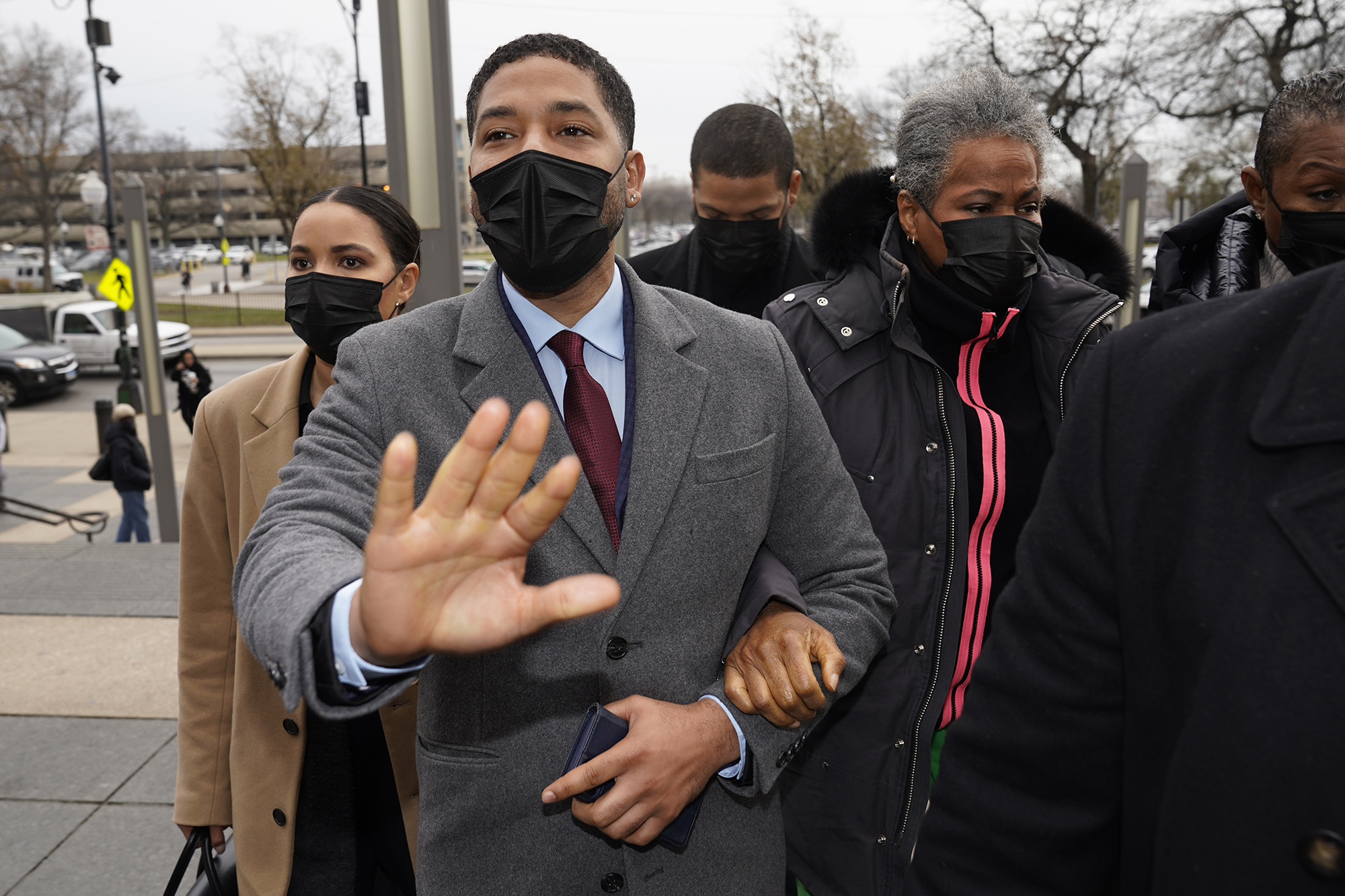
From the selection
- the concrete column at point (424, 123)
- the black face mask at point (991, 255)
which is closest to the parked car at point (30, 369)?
the concrete column at point (424, 123)

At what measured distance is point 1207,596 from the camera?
975 mm

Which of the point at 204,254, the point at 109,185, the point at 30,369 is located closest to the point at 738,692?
the point at 30,369

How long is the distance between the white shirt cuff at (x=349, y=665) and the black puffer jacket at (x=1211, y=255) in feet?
7.38

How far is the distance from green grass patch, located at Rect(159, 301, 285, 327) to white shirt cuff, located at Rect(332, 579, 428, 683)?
33.4 meters

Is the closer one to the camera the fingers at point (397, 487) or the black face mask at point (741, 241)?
the fingers at point (397, 487)

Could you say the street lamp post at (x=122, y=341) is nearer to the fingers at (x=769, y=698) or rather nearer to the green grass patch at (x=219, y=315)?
the green grass patch at (x=219, y=315)

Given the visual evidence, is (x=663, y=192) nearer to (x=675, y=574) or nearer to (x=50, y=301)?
(x=50, y=301)

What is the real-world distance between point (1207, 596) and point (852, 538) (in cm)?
91

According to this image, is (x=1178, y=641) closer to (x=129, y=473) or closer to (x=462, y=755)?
(x=462, y=755)

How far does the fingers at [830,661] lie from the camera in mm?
1618

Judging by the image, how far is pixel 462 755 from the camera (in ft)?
5.39

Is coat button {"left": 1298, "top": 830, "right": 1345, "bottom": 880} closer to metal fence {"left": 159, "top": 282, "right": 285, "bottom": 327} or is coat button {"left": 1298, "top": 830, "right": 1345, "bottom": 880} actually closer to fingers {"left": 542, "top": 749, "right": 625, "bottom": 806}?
fingers {"left": 542, "top": 749, "right": 625, "bottom": 806}

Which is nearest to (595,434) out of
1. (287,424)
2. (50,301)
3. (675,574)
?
(675,574)

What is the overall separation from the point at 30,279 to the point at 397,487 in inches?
1987
